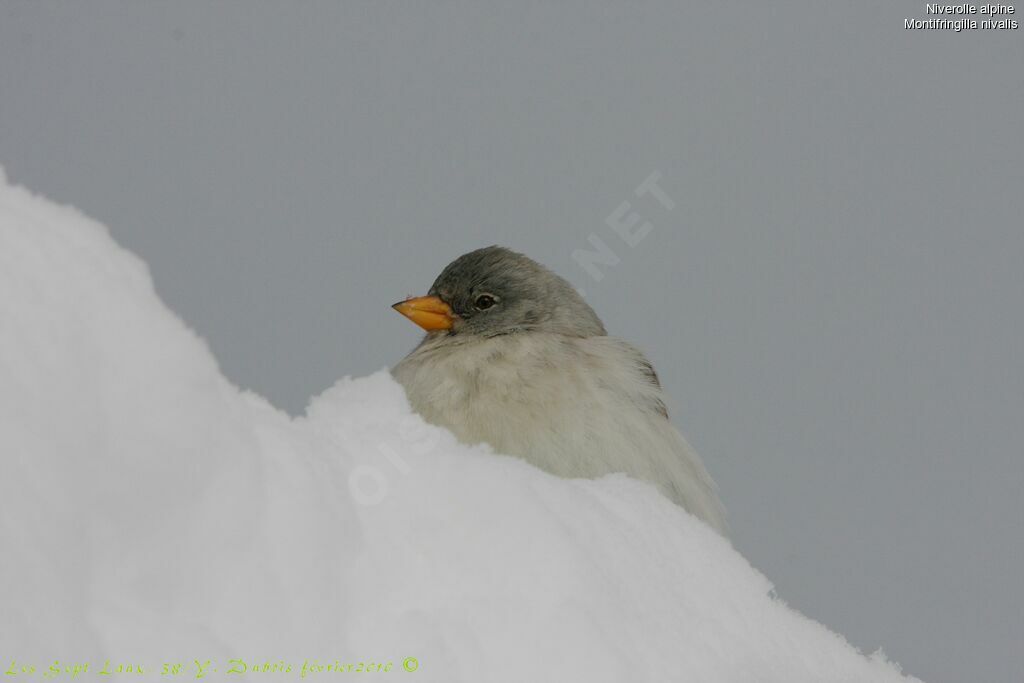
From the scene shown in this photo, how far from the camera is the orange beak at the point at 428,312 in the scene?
404 cm

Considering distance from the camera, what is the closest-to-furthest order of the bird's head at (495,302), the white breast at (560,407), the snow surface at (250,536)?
the snow surface at (250,536), the white breast at (560,407), the bird's head at (495,302)

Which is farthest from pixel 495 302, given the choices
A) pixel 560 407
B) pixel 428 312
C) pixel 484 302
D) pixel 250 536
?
pixel 250 536

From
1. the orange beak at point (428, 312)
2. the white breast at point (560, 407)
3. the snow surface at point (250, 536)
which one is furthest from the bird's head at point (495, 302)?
the snow surface at point (250, 536)

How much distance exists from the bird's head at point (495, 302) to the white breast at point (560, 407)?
170 mm

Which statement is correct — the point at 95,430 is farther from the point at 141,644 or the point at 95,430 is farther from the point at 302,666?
the point at 302,666

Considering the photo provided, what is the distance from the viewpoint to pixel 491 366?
3480 millimetres

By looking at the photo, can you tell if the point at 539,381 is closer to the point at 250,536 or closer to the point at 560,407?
the point at 560,407

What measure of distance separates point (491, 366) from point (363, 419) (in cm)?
173

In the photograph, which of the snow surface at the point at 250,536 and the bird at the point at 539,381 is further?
the bird at the point at 539,381

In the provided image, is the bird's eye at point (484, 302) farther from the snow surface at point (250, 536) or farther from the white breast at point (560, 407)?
the snow surface at point (250, 536)

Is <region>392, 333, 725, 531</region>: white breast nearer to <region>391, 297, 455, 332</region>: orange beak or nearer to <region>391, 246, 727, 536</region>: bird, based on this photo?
<region>391, 246, 727, 536</region>: bird

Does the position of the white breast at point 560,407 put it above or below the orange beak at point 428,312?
above

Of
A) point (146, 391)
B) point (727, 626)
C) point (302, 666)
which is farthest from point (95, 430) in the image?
point (727, 626)

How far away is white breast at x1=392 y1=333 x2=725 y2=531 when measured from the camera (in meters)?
3.20
